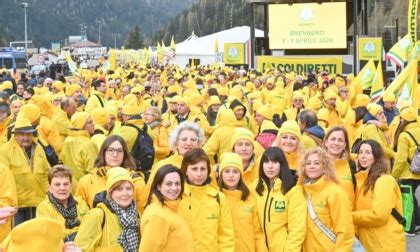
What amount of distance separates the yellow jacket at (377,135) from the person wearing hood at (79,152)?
3379 millimetres

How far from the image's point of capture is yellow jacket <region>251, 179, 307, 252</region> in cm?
510

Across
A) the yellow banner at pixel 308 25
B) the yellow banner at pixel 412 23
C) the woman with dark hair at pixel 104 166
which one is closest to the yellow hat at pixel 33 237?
the woman with dark hair at pixel 104 166

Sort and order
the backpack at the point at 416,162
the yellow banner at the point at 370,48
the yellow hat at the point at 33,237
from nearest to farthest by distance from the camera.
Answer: the yellow hat at the point at 33,237, the backpack at the point at 416,162, the yellow banner at the point at 370,48

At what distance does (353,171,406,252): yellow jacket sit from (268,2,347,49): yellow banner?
2490 cm

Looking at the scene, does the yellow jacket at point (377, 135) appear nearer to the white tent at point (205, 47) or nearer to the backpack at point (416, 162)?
the backpack at point (416, 162)

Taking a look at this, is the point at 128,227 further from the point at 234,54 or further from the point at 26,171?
the point at 234,54

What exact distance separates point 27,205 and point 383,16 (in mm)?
60042

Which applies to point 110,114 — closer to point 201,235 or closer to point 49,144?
point 49,144

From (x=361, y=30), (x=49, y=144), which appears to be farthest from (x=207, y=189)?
(x=361, y=30)

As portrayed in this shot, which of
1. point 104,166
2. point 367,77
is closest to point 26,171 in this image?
point 104,166

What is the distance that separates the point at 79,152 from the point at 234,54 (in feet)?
61.9

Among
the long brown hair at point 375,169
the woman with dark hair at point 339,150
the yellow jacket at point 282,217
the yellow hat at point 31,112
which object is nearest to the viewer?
the yellow jacket at point 282,217

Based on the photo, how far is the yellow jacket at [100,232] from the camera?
182 inches

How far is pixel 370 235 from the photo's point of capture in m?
5.71
